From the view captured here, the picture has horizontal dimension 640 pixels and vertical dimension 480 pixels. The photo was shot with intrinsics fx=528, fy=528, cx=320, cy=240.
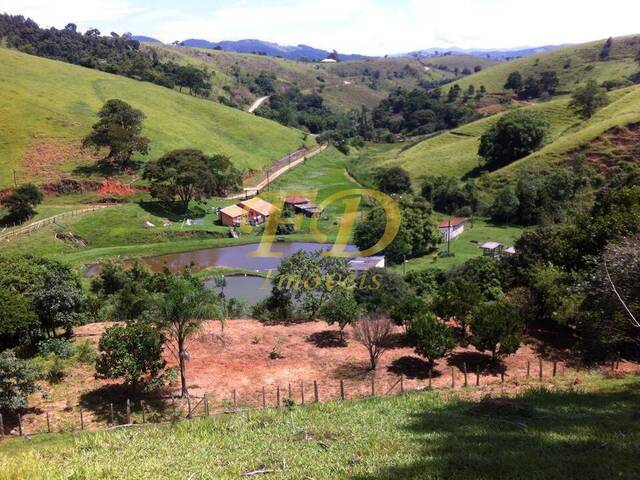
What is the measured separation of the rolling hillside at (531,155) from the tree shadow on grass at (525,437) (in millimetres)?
60797

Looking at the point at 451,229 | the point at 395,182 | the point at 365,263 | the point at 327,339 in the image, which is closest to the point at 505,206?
the point at 451,229

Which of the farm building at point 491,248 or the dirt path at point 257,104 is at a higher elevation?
the dirt path at point 257,104

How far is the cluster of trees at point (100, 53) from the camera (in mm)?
104438

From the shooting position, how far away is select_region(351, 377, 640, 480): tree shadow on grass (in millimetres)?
9109

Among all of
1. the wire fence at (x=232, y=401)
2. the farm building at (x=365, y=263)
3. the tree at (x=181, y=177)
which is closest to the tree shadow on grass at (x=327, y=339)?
the wire fence at (x=232, y=401)

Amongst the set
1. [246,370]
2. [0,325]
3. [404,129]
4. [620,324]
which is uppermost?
[404,129]

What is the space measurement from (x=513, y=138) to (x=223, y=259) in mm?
48802

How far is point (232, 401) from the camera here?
19047 mm

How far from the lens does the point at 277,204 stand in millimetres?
62656

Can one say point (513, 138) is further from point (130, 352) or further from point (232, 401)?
point (130, 352)

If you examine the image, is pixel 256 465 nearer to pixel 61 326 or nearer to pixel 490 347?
pixel 490 347

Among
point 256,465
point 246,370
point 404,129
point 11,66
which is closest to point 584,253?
point 246,370

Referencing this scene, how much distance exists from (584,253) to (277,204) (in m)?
40.8

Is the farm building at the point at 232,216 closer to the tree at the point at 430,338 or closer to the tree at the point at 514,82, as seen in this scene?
the tree at the point at 430,338
